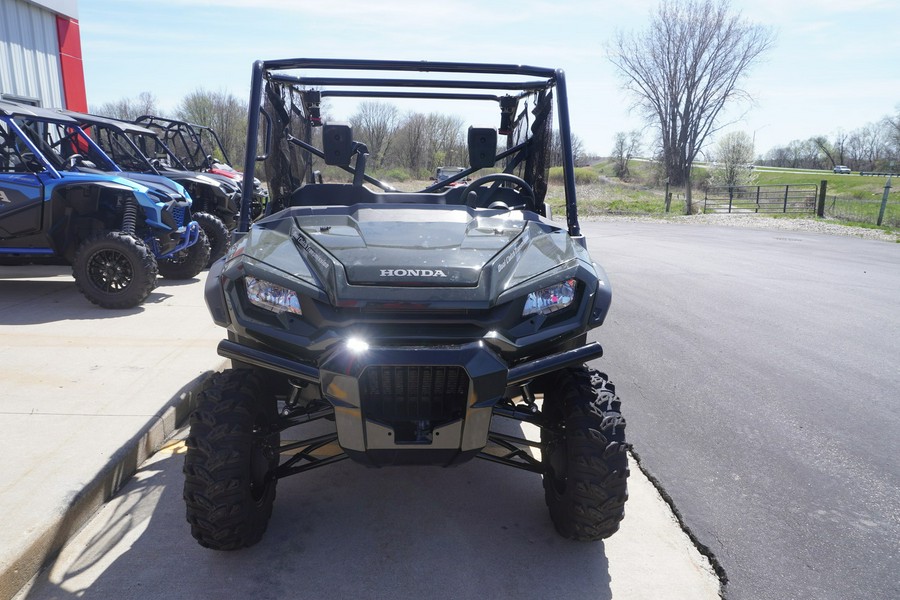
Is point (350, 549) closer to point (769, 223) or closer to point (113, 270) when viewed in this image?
point (113, 270)

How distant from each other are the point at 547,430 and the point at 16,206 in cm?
682

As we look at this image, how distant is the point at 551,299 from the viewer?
2920 millimetres

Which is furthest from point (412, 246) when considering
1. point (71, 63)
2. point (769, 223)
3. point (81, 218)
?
point (769, 223)

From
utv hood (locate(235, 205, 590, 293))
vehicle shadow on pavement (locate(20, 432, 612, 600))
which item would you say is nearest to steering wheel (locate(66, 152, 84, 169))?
vehicle shadow on pavement (locate(20, 432, 612, 600))

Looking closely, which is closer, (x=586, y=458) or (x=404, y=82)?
(x=586, y=458)

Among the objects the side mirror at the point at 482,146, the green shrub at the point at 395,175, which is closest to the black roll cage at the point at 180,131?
the green shrub at the point at 395,175

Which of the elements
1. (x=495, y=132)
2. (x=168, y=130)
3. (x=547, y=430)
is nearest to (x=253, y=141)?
(x=495, y=132)

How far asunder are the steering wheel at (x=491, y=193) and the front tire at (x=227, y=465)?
1.70m

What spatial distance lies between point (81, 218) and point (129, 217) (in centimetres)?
58

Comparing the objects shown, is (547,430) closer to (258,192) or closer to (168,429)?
(168,429)

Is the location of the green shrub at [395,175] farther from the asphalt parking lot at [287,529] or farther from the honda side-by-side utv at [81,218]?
the honda side-by-side utv at [81,218]

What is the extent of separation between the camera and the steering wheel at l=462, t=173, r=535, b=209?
4.00m

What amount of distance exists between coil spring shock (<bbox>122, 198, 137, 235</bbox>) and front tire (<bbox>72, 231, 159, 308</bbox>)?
26cm

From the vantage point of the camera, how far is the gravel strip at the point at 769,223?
19047 millimetres
